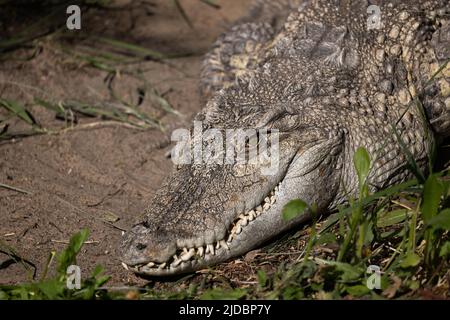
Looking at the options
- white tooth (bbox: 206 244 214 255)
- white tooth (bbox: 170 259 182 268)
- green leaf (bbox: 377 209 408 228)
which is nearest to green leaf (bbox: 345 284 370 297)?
green leaf (bbox: 377 209 408 228)

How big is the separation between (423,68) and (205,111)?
4.28ft

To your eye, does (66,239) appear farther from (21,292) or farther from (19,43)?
(19,43)

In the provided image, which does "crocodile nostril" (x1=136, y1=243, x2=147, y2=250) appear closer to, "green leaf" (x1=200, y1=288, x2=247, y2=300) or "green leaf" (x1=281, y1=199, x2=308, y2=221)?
"green leaf" (x1=200, y1=288, x2=247, y2=300)

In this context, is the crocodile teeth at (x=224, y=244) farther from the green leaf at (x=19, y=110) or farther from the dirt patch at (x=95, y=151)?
the green leaf at (x=19, y=110)

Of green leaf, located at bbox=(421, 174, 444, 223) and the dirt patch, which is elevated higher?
the dirt patch

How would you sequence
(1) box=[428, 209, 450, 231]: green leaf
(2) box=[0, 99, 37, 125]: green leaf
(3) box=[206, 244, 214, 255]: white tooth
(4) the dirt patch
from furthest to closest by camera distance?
1. (2) box=[0, 99, 37, 125]: green leaf
2. (4) the dirt patch
3. (3) box=[206, 244, 214, 255]: white tooth
4. (1) box=[428, 209, 450, 231]: green leaf

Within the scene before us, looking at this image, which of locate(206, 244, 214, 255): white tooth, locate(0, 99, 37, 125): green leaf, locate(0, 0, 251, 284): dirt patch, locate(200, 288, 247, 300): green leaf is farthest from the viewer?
locate(0, 99, 37, 125): green leaf

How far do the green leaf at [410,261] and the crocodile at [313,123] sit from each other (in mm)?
503

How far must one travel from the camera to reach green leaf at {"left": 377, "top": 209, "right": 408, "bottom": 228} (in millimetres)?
3604

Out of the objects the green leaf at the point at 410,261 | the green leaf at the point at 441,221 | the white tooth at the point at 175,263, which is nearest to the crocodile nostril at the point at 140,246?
the white tooth at the point at 175,263

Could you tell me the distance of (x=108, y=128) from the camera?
5.07 m

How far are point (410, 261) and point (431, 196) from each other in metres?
0.30

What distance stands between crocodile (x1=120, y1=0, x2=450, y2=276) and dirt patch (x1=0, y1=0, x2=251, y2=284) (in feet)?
1.29

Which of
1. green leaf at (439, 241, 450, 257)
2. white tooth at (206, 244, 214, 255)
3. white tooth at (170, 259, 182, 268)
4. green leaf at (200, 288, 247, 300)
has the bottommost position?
green leaf at (200, 288, 247, 300)
